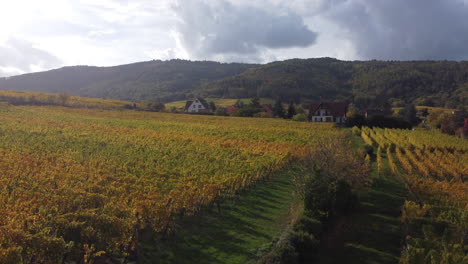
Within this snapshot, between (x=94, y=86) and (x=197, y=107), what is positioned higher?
(x=94, y=86)

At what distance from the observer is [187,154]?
26.2 metres

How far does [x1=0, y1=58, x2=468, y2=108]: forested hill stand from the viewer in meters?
132

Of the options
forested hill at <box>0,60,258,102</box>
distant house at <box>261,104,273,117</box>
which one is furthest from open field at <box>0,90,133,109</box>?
forested hill at <box>0,60,258,102</box>

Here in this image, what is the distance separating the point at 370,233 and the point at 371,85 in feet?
476

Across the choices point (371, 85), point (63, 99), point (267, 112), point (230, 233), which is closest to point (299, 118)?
point (267, 112)

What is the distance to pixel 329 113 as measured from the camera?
74.9m

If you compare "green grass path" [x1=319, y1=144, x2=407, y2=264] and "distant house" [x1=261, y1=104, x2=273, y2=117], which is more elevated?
"distant house" [x1=261, y1=104, x2=273, y2=117]

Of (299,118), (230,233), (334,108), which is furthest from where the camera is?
(334,108)

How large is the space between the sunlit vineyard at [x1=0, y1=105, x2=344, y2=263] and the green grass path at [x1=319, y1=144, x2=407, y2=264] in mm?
5513

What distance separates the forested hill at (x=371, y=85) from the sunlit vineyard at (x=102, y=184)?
4113 inches

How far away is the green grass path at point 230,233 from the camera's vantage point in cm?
1181

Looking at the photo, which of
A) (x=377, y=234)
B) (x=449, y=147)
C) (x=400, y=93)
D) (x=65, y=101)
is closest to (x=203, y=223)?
(x=377, y=234)

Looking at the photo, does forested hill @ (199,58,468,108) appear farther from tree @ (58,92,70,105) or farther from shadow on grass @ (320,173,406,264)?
shadow on grass @ (320,173,406,264)

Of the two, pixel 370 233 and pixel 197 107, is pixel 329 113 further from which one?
pixel 370 233
